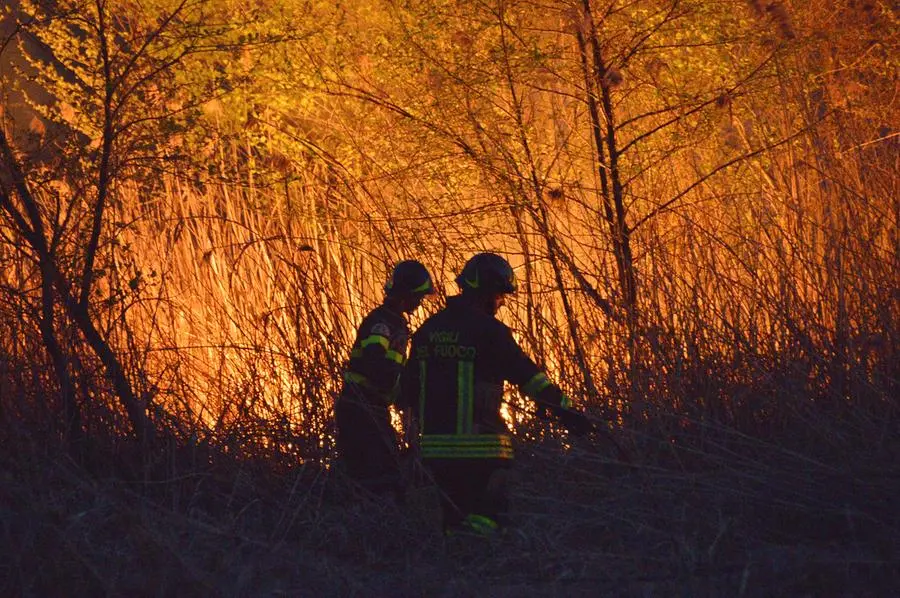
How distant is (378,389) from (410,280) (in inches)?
21.5

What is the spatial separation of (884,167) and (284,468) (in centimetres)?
433

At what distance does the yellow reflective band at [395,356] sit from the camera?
584cm

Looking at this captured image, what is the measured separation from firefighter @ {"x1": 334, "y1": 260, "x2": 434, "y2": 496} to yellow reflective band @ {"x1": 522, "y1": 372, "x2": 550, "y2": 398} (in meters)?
0.94

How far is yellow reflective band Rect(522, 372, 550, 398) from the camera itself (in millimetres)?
5047

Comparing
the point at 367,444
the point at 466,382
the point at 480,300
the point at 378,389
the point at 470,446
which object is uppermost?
the point at 480,300

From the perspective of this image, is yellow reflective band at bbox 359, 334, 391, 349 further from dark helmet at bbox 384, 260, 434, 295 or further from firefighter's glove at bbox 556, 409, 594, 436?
firefighter's glove at bbox 556, 409, 594, 436

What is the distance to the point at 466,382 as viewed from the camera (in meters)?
5.20

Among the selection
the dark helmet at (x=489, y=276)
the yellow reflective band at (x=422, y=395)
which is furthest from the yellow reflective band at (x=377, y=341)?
the dark helmet at (x=489, y=276)

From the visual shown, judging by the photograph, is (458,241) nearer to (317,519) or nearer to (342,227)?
(342,227)

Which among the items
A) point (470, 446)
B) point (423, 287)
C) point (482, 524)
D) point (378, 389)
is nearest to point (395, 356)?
point (378, 389)

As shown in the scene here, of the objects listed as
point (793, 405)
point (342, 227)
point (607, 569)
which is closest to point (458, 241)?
point (342, 227)

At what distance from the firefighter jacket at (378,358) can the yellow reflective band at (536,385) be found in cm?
88

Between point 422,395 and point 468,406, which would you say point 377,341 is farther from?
point 468,406

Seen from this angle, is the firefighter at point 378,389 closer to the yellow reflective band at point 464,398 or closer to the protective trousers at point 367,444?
the protective trousers at point 367,444
